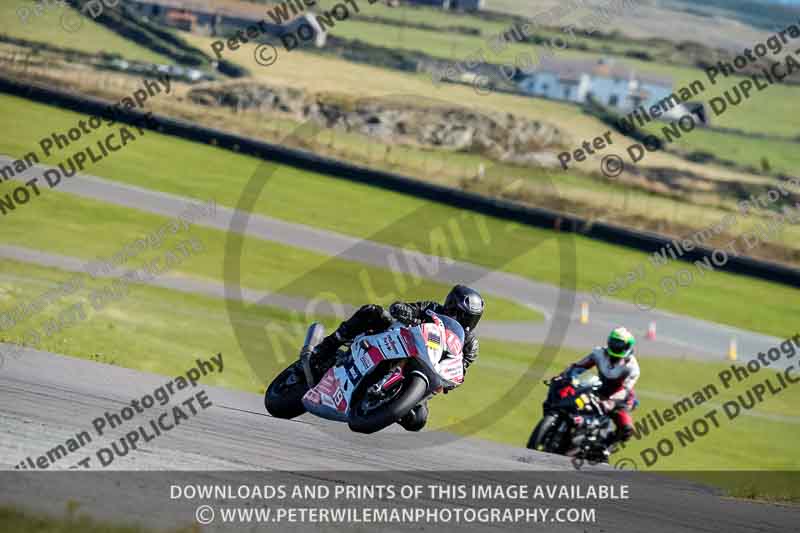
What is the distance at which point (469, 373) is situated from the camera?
74.7 feet

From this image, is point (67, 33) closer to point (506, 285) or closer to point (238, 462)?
point (506, 285)

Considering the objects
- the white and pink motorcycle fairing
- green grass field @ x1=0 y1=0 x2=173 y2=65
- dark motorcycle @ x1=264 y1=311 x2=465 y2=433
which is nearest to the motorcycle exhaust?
dark motorcycle @ x1=264 y1=311 x2=465 y2=433

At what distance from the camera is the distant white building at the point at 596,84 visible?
101688 millimetres

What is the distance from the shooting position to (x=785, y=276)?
1577 inches

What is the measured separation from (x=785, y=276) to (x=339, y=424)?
1296 inches

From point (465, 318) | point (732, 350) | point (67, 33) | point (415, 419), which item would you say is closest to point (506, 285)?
point (732, 350)

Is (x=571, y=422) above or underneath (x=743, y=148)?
above

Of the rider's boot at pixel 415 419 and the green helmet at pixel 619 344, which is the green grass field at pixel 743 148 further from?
the rider's boot at pixel 415 419

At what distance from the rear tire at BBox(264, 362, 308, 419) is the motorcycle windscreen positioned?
10.2 inches

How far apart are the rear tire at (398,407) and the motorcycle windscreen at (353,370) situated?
11.7 inches

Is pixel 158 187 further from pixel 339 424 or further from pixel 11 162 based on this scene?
pixel 339 424

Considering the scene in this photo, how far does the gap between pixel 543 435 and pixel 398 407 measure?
4.64m

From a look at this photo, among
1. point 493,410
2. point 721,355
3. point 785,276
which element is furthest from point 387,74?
point 493,410

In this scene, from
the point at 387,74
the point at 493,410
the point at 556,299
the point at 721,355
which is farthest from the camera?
the point at 387,74
